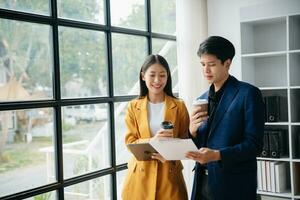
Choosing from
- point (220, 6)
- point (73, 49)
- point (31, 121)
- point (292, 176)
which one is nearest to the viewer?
point (31, 121)

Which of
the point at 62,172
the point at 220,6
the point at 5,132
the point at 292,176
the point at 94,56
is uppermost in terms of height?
the point at 220,6

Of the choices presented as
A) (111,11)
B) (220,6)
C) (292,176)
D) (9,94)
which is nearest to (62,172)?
(9,94)

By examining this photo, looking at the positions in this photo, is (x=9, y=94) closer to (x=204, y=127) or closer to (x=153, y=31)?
(x=204, y=127)

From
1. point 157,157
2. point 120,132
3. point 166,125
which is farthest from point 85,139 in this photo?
point 166,125

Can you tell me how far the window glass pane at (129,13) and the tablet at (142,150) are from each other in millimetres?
1495

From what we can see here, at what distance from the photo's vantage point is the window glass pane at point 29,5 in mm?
2215

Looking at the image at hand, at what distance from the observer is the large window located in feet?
7.44

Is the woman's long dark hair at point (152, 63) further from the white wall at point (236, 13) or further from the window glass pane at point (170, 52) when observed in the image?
the white wall at point (236, 13)

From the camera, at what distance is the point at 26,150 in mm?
2385

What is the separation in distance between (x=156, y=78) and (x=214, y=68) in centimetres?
42

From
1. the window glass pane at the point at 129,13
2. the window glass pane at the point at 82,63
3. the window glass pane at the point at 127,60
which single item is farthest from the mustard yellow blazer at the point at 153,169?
the window glass pane at the point at 129,13

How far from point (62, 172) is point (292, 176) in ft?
6.64

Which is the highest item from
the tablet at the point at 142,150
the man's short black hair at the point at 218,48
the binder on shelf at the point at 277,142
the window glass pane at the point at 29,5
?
the window glass pane at the point at 29,5

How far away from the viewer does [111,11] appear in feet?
10.0
